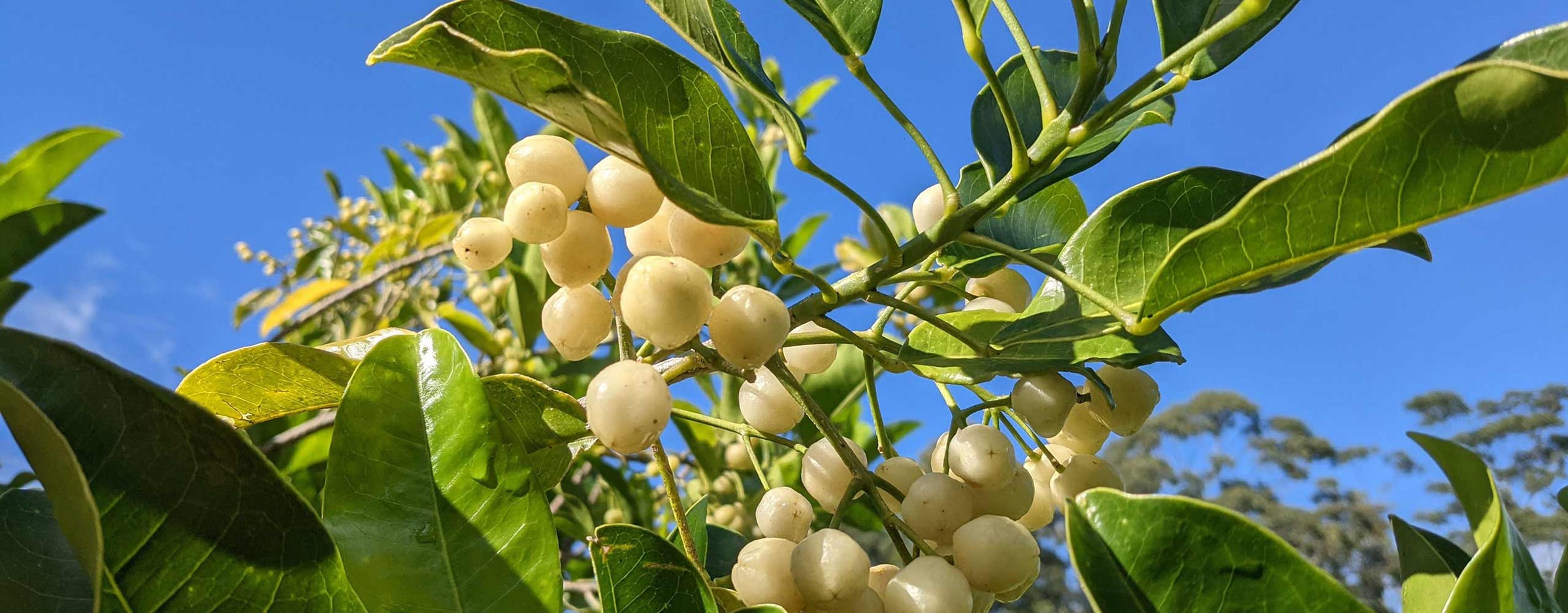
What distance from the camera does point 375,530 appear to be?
61cm

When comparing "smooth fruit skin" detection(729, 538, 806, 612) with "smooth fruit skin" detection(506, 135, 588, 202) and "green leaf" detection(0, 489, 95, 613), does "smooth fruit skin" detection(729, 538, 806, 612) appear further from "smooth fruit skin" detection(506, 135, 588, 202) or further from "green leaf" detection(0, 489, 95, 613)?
"green leaf" detection(0, 489, 95, 613)

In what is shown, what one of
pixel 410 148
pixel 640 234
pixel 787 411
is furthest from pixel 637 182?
pixel 410 148

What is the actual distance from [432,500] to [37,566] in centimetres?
→ 21

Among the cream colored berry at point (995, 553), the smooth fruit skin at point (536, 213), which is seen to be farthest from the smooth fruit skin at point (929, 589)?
the smooth fruit skin at point (536, 213)

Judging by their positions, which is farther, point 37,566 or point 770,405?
point 770,405

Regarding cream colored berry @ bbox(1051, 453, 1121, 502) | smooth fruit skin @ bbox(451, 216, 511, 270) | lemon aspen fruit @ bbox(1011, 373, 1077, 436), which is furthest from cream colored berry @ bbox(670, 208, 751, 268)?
cream colored berry @ bbox(1051, 453, 1121, 502)

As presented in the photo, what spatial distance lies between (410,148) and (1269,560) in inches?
123

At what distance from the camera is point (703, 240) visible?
67 cm

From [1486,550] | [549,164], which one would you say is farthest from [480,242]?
[1486,550]

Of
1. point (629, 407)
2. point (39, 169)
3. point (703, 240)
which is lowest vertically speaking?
point (629, 407)

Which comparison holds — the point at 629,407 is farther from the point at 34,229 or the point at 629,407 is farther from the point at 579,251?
the point at 34,229

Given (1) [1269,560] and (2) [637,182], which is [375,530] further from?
(1) [1269,560]

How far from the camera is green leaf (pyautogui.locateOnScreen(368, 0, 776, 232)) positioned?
54cm

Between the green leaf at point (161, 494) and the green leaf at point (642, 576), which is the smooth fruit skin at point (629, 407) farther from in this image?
the green leaf at point (161, 494)
